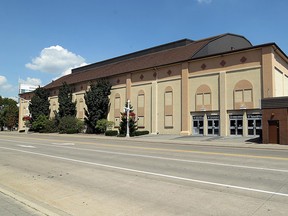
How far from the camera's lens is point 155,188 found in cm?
802

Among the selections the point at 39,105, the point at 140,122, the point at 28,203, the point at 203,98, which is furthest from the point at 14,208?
the point at 39,105

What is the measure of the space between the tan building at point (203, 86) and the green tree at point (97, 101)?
3.95ft

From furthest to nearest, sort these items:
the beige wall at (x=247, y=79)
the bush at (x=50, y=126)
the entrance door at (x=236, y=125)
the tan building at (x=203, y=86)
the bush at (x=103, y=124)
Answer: the bush at (x=50, y=126) → the bush at (x=103, y=124) → the entrance door at (x=236, y=125) → the tan building at (x=203, y=86) → the beige wall at (x=247, y=79)

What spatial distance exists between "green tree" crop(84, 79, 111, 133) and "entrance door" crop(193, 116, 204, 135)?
60.4ft

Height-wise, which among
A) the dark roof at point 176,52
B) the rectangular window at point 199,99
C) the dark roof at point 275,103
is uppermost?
the dark roof at point 176,52

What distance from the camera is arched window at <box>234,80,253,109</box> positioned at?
33781mm

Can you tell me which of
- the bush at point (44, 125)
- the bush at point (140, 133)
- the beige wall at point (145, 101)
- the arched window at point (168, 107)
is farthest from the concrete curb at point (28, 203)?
the bush at point (44, 125)

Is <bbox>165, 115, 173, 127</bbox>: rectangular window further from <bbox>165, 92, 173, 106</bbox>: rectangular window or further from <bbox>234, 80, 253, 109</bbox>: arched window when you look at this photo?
<bbox>234, 80, 253, 109</bbox>: arched window

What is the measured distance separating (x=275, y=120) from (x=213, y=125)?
1140cm

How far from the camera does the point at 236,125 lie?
1364 inches

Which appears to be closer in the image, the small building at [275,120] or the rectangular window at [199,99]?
the small building at [275,120]

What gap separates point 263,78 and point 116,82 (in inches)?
1012

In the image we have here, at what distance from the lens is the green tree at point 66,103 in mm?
59500

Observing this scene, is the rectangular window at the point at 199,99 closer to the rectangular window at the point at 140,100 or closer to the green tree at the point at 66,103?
the rectangular window at the point at 140,100
